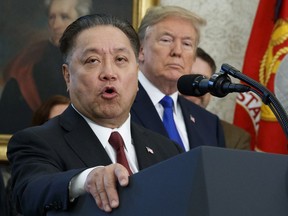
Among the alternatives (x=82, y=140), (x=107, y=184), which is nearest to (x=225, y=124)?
(x=82, y=140)

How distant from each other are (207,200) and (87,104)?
1344mm

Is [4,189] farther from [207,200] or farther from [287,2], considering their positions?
[207,200]

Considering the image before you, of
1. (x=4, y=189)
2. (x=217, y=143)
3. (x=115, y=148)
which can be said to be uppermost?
(x=115, y=148)

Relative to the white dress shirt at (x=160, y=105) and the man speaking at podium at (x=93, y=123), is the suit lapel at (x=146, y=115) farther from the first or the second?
the man speaking at podium at (x=93, y=123)

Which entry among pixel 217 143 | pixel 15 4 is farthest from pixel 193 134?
pixel 15 4

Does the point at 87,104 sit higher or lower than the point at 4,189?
higher

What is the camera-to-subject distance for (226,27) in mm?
6121

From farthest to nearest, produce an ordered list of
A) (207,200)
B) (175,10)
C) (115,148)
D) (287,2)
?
1. (287,2)
2. (175,10)
3. (115,148)
4. (207,200)

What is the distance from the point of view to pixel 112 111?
322 centimetres

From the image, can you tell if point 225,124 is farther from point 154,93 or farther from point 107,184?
point 107,184

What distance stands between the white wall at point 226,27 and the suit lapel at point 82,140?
117 inches

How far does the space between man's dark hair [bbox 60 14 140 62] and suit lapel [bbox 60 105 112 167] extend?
0.27 m

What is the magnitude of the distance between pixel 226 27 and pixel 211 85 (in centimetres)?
361

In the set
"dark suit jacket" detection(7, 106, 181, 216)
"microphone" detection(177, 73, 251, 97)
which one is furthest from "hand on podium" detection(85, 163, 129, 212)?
"microphone" detection(177, 73, 251, 97)
